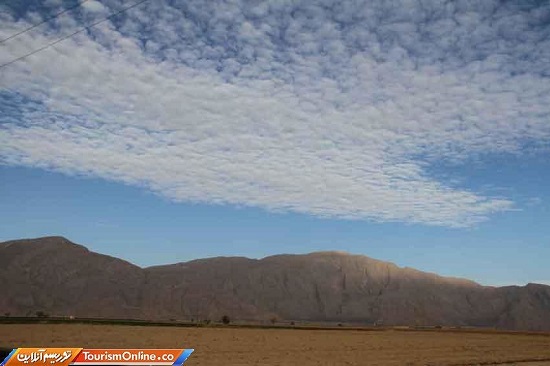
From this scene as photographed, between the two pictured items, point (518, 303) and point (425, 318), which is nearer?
point (425, 318)

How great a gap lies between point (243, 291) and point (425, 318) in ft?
155

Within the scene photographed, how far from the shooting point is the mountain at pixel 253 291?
11500cm

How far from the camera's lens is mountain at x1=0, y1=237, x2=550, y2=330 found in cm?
11500

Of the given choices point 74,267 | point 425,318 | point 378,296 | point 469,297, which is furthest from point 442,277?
point 74,267

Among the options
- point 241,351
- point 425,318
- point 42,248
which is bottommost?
point 241,351

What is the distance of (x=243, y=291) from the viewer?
15112cm

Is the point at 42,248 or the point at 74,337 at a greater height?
the point at 42,248

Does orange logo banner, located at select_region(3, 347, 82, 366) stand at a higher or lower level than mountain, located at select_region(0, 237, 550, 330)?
lower

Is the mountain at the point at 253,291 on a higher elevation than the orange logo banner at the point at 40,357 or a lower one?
higher

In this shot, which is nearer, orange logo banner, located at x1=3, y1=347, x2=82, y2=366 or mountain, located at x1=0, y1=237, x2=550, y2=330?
orange logo banner, located at x1=3, y1=347, x2=82, y2=366

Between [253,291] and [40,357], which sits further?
[253,291]

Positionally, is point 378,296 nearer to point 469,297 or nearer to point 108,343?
point 469,297

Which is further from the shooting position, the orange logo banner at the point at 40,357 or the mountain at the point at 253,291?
the mountain at the point at 253,291

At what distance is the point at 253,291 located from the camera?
15288cm
